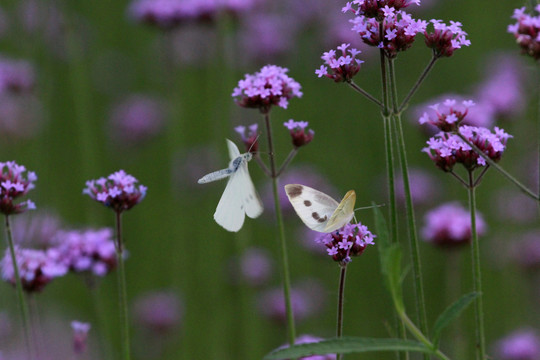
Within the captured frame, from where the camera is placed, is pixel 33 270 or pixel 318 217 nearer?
pixel 318 217

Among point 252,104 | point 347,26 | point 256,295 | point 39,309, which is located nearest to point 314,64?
point 347,26

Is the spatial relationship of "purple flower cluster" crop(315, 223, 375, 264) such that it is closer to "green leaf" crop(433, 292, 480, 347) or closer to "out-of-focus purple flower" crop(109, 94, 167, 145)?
"green leaf" crop(433, 292, 480, 347)

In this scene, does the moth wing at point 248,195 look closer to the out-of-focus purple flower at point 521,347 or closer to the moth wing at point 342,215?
the moth wing at point 342,215

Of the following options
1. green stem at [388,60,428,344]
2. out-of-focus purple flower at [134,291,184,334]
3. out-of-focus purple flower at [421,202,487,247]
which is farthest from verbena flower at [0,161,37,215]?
out-of-focus purple flower at [134,291,184,334]

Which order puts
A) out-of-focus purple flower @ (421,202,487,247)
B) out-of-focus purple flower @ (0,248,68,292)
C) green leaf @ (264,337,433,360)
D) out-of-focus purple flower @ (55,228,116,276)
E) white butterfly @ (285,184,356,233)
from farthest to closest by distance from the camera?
1. out-of-focus purple flower @ (421,202,487,247)
2. out-of-focus purple flower @ (55,228,116,276)
3. out-of-focus purple flower @ (0,248,68,292)
4. white butterfly @ (285,184,356,233)
5. green leaf @ (264,337,433,360)

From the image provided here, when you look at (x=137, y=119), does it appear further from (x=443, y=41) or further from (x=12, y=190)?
(x=443, y=41)

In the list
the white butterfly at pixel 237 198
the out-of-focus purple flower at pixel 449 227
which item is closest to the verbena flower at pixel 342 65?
the white butterfly at pixel 237 198

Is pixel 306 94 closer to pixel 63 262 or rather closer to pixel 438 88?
pixel 438 88

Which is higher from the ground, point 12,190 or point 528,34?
point 528,34

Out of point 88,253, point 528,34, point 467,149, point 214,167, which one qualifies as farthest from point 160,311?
point 528,34
